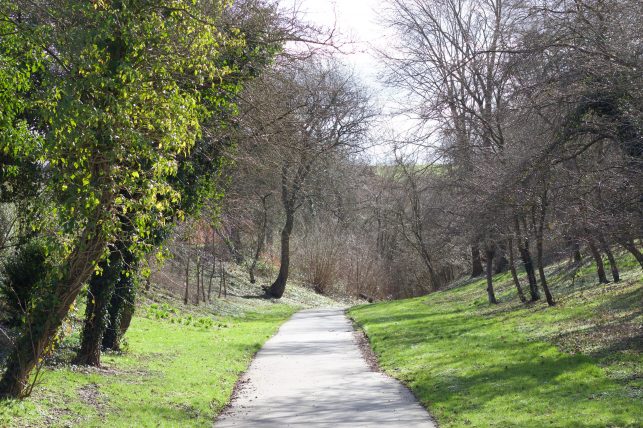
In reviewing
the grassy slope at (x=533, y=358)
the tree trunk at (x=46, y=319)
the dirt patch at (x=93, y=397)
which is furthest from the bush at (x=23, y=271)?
the grassy slope at (x=533, y=358)

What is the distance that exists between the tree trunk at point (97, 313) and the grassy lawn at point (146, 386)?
36cm

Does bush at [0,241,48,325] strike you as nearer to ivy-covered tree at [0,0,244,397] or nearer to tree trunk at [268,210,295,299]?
ivy-covered tree at [0,0,244,397]

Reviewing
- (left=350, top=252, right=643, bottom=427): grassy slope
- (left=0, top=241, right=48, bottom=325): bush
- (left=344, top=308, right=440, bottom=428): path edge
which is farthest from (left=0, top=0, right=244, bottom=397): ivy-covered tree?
(left=350, top=252, right=643, bottom=427): grassy slope

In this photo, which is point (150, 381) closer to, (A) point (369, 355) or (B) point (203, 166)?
(B) point (203, 166)

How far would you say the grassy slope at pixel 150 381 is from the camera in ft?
31.3

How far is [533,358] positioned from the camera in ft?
47.0

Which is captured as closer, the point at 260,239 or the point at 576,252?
the point at 576,252

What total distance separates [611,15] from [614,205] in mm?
3074

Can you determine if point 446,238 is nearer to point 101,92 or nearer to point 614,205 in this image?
point 614,205

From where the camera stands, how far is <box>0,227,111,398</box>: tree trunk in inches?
374

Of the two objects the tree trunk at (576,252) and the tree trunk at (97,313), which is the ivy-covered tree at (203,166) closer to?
the tree trunk at (97,313)

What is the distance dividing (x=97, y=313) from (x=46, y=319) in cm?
389

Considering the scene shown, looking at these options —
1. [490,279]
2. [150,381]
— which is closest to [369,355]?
[150,381]

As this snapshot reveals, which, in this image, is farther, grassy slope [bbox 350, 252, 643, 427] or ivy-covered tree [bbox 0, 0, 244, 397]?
grassy slope [bbox 350, 252, 643, 427]
